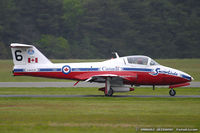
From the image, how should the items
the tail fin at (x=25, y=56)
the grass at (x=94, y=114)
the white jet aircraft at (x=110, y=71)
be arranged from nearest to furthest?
the grass at (x=94, y=114), the white jet aircraft at (x=110, y=71), the tail fin at (x=25, y=56)

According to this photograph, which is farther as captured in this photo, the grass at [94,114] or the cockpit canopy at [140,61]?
the cockpit canopy at [140,61]

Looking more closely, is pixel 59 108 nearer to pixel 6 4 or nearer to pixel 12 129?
pixel 12 129

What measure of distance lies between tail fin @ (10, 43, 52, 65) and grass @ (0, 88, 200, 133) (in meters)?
2.82

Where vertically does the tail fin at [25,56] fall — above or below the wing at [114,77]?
above

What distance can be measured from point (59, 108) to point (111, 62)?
6.72 metres

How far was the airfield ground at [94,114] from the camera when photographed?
12.8 metres

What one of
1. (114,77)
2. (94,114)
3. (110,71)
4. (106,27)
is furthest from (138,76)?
(106,27)

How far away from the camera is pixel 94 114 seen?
1554 centimetres

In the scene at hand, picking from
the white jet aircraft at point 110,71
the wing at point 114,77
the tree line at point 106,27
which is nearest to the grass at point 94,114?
the wing at point 114,77

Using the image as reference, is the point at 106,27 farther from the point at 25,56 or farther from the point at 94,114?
the point at 94,114

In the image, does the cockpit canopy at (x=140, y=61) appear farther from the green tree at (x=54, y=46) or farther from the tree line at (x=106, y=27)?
the tree line at (x=106, y=27)

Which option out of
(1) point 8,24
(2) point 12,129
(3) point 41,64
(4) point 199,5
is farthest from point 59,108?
(4) point 199,5

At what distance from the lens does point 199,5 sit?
76875mm

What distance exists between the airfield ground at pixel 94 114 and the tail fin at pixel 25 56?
2.78 metres
